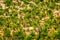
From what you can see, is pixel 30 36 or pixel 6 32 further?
pixel 6 32

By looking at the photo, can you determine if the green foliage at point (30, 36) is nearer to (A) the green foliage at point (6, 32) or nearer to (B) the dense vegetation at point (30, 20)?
(B) the dense vegetation at point (30, 20)

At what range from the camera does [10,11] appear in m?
11.1

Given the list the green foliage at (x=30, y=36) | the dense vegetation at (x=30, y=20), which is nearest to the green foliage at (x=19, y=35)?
the dense vegetation at (x=30, y=20)

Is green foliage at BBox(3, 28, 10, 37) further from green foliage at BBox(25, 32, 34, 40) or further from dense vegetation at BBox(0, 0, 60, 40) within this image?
green foliage at BBox(25, 32, 34, 40)

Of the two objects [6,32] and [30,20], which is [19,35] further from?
[30,20]

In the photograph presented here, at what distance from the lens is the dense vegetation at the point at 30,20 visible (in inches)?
369

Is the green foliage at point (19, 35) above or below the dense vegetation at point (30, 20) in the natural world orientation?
below

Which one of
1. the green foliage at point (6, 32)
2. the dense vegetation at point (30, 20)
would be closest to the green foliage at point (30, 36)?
the dense vegetation at point (30, 20)

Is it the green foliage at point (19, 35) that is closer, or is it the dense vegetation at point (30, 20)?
the green foliage at point (19, 35)

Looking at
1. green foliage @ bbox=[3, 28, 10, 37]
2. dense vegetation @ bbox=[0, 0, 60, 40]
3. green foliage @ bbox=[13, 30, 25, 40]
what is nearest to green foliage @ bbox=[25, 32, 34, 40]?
dense vegetation @ bbox=[0, 0, 60, 40]

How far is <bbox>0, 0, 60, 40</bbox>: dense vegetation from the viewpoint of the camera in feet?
30.8

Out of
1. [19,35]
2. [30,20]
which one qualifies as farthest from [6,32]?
[30,20]

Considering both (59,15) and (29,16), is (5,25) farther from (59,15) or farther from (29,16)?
(59,15)

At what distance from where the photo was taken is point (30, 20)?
10.3m
